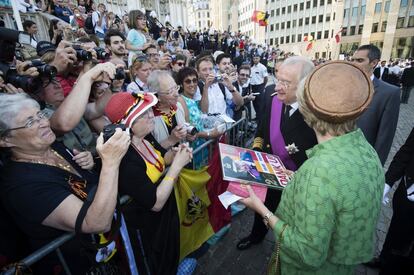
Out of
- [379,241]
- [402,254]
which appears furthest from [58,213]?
[379,241]

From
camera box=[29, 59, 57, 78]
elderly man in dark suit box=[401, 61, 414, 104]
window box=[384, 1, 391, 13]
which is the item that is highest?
window box=[384, 1, 391, 13]

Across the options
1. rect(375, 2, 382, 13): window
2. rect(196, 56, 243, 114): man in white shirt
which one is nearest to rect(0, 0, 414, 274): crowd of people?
rect(196, 56, 243, 114): man in white shirt

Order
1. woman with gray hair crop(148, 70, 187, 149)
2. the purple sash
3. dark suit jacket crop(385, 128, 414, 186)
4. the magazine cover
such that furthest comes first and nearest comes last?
woman with gray hair crop(148, 70, 187, 149) → the purple sash → dark suit jacket crop(385, 128, 414, 186) → the magazine cover

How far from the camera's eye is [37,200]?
139 centimetres

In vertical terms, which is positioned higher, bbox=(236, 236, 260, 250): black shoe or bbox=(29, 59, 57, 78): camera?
→ bbox=(29, 59, 57, 78): camera

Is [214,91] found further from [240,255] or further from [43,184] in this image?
[43,184]

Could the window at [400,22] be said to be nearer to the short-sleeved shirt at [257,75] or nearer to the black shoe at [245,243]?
the short-sleeved shirt at [257,75]

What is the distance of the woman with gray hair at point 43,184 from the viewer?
4.62 feet

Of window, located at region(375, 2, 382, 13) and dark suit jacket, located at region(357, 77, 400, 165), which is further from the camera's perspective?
window, located at region(375, 2, 382, 13)

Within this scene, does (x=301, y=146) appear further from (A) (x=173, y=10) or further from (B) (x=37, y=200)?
(A) (x=173, y=10)

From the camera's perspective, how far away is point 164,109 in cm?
298

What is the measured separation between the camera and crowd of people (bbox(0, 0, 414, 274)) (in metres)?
1.34

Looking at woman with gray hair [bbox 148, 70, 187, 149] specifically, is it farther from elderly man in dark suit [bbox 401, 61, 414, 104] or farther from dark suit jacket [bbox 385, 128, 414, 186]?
elderly man in dark suit [bbox 401, 61, 414, 104]

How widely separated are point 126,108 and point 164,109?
0.96 meters
